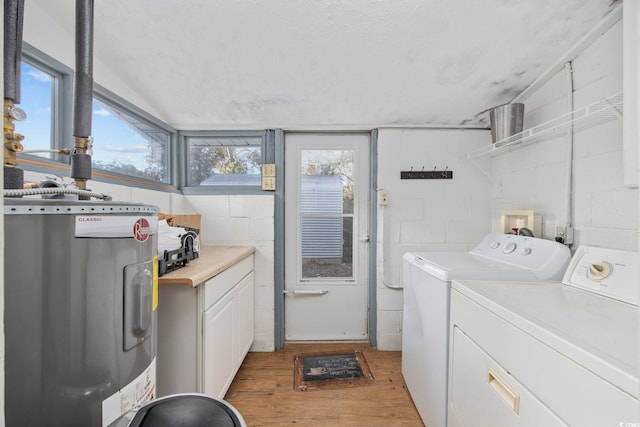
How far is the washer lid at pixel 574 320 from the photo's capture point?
1.82ft

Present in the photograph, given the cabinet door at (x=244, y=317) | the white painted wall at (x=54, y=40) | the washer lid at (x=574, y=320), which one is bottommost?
the cabinet door at (x=244, y=317)

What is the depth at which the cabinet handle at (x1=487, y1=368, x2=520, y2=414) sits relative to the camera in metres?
0.78

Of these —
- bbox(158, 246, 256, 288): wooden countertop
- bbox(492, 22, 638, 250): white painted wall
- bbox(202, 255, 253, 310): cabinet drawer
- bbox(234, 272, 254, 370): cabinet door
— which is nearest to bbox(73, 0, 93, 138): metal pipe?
bbox(158, 246, 256, 288): wooden countertop

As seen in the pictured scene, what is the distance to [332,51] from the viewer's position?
1468 mm

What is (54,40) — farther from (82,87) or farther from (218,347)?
(218,347)

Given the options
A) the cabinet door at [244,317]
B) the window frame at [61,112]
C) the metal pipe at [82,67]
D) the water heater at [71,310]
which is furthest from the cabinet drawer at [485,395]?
the window frame at [61,112]

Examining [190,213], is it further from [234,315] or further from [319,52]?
[319,52]

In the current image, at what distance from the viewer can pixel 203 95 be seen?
1.81 meters

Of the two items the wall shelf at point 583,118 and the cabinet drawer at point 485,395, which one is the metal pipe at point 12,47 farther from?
the wall shelf at point 583,118

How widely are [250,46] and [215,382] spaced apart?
1.90 metres

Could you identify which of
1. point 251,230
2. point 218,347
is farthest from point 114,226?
point 251,230

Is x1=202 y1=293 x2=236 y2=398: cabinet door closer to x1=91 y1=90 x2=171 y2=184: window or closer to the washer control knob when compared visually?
x1=91 y1=90 x2=171 y2=184: window

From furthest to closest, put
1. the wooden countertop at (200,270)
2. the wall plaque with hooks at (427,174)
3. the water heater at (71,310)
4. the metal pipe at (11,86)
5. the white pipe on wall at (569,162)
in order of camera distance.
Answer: the wall plaque with hooks at (427,174)
the white pipe on wall at (569,162)
the wooden countertop at (200,270)
the metal pipe at (11,86)
the water heater at (71,310)

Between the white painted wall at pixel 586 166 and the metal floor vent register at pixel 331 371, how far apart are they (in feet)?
5.16
